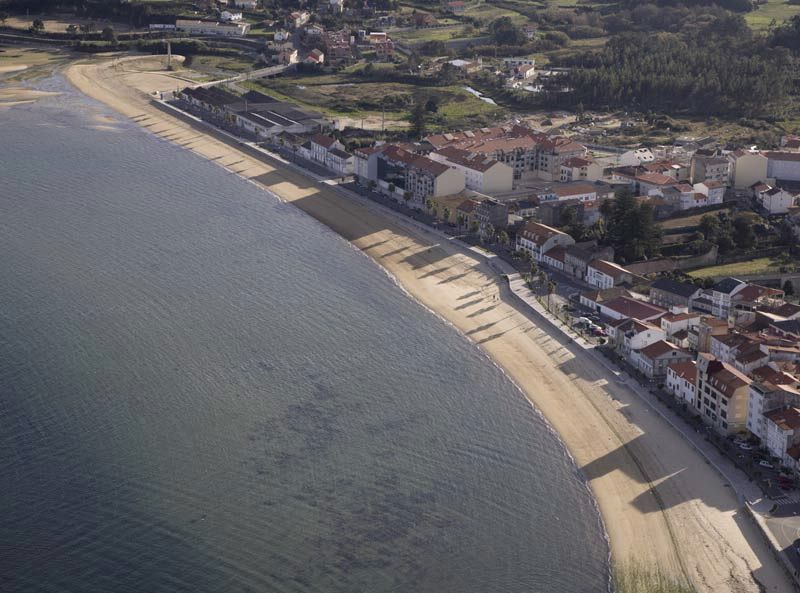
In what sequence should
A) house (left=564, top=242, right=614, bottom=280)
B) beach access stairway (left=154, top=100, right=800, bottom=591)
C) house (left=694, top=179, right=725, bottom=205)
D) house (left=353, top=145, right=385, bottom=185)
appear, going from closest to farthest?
beach access stairway (left=154, top=100, right=800, bottom=591), house (left=564, top=242, right=614, bottom=280), house (left=694, top=179, right=725, bottom=205), house (left=353, top=145, right=385, bottom=185)

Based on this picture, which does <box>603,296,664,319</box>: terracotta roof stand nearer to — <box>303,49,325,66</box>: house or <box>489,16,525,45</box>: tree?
<box>303,49,325,66</box>: house

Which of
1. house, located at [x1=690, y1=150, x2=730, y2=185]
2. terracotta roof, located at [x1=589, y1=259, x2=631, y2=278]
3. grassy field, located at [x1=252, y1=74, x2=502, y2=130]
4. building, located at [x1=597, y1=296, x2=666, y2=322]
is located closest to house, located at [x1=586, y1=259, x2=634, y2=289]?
terracotta roof, located at [x1=589, y1=259, x2=631, y2=278]

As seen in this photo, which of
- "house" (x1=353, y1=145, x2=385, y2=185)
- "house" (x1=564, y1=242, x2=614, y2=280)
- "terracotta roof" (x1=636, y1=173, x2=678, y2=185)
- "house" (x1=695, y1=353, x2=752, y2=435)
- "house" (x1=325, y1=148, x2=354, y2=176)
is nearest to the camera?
"house" (x1=695, y1=353, x2=752, y2=435)

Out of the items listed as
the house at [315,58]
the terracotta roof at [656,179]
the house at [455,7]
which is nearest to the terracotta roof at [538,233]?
the terracotta roof at [656,179]

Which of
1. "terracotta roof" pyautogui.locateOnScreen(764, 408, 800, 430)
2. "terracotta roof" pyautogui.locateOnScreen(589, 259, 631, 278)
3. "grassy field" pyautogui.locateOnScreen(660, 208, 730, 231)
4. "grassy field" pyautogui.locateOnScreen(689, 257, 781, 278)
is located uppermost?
"terracotta roof" pyautogui.locateOnScreen(764, 408, 800, 430)

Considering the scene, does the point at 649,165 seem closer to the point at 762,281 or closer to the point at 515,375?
the point at 762,281

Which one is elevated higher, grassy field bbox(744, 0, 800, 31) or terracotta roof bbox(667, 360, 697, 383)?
grassy field bbox(744, 0, 800, 31)
